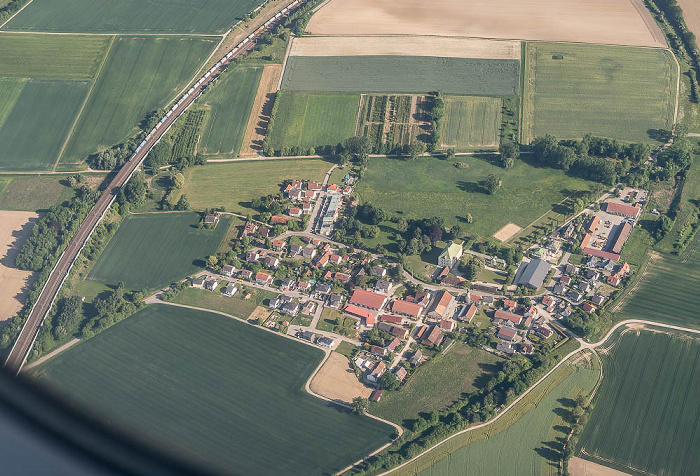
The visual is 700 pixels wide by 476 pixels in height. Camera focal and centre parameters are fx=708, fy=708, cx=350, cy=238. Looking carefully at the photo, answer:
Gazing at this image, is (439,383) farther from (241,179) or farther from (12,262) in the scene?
(12,262)

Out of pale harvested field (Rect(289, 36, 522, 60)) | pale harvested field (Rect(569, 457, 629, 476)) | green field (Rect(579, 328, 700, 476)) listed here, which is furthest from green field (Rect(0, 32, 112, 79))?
pale harvested field (Rect(569, 457, 629, 476))

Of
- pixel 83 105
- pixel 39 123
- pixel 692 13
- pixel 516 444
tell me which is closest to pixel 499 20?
pixel 692 13

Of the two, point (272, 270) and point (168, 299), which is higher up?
point (272, 270)

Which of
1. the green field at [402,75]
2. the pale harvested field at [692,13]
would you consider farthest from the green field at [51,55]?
the pale harvested field at [692,13]

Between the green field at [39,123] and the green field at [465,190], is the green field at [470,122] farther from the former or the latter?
the green field at [39,123]

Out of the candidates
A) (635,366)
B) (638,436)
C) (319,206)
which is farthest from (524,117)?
(638,436)

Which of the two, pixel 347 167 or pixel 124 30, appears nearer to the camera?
pixel 347 167

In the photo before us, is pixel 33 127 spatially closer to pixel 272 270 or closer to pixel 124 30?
pixel 124 30
